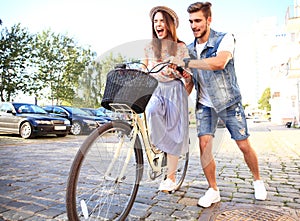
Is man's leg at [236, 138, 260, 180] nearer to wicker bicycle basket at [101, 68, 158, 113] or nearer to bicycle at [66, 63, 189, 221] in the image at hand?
bicycle at [66, 63, 189, 221]

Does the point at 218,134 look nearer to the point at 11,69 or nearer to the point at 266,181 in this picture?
the point at 266,181

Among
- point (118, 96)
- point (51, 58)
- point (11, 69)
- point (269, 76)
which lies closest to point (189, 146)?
point (118, 96)

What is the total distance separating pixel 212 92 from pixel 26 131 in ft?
29.2

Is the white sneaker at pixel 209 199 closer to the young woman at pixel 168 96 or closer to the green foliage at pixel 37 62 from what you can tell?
the young woman at pixel 168 96

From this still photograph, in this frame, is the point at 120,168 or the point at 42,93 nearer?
the point at 120,168

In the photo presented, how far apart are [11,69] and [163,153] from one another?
57.0 ft

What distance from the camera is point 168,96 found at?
2711 mm

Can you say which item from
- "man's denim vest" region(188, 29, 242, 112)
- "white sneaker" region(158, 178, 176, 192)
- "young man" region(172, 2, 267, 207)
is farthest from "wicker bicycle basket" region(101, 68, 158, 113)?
"white sneaker" region(158, 178, 176, 192)

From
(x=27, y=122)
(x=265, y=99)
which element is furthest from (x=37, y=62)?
(x=265, y=99)

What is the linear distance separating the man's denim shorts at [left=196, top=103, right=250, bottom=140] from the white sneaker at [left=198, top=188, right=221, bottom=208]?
1.95 feet

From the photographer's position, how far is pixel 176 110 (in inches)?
107

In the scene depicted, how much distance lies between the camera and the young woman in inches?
97.8

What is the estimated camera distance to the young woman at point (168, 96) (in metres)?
2.48

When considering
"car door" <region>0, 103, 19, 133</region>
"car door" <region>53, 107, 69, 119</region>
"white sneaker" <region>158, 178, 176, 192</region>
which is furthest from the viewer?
"car door" <region>53, 107, 69, 119</region>
